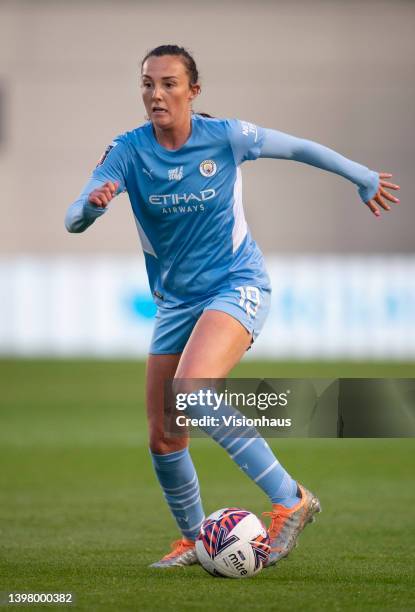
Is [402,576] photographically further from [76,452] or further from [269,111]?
[269,111]

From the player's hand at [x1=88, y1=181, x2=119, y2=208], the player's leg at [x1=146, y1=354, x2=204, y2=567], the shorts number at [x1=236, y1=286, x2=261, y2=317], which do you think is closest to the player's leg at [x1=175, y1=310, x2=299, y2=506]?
the shorts number at [x1=236, y1=286, x2=261, y2=317]

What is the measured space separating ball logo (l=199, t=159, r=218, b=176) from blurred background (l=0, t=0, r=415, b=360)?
2057cm

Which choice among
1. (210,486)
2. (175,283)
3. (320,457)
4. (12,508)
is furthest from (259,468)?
(320,457)

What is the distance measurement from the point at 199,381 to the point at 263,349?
14.3 meters

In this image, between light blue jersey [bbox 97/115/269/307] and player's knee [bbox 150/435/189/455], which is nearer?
light blue jersey [bbox 97/115/269/307]

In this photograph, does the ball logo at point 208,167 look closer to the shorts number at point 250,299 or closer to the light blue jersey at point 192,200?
the light blue jersey at point 192,200

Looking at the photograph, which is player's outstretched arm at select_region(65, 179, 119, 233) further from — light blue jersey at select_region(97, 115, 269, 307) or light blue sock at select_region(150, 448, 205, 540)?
light blue sock at select_region(150, 448, 205, 540)

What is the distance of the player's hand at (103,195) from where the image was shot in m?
5.34

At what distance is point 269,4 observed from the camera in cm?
2798

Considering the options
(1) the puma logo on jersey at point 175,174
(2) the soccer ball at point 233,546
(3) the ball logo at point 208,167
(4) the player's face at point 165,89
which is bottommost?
(2) the soccer ball at point 233,546

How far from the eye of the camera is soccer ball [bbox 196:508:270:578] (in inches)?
217

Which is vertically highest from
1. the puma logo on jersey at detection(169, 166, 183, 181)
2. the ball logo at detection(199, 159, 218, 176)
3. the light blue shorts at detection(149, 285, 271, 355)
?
the ball logo at detection(199, 159, 218, 176)

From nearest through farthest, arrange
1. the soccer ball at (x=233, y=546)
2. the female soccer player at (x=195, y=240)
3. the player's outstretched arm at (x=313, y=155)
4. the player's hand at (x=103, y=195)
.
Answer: the player's hand at (x=103, y=195) < the soccer ball at (x=233, y=546) < the female soccer player at (x=195, y=240) < the player's outstretched arm at (x=313, y=155)

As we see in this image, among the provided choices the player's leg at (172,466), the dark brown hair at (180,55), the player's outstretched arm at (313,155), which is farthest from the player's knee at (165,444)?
the dark brown hair at (180,55)
